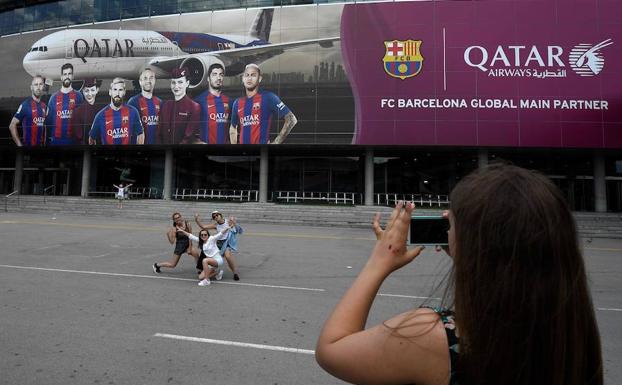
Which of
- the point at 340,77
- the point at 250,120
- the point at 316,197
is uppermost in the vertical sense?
the point at 340,77

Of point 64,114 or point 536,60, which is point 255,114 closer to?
point 64,114

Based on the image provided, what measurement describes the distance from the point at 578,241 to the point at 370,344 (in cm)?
62

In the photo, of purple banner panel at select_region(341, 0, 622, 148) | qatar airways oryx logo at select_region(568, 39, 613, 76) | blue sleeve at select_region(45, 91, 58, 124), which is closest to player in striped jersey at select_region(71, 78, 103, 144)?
blue sleeve at select_region(45, 91, 58, 124)

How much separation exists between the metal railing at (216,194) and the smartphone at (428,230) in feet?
106

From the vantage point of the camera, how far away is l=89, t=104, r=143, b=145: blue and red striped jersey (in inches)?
1208

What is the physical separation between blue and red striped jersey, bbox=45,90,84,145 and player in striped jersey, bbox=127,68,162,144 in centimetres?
610

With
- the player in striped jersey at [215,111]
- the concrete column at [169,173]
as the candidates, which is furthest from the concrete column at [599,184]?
the concrete column at [169,173]

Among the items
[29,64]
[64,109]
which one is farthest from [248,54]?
[29,64]

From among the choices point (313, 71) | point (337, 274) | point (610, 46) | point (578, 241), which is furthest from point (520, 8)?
point (578, 241)

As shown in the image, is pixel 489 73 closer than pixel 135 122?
Yes

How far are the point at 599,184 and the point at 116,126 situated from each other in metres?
39.4

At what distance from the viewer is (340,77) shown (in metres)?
27.8

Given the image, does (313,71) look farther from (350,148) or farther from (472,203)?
(472,203)

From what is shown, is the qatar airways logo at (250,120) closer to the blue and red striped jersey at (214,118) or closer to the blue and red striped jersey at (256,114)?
the blue and red striped jersey at (256,114)
